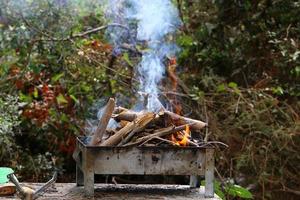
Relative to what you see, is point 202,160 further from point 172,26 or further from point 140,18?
point 172,26

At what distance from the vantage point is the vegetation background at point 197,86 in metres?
5.57

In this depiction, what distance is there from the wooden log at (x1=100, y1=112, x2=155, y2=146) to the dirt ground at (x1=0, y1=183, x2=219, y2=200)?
342mm

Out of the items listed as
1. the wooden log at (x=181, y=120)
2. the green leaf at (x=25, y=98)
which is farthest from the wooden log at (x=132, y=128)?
the green leaf at (x=25, y=98)

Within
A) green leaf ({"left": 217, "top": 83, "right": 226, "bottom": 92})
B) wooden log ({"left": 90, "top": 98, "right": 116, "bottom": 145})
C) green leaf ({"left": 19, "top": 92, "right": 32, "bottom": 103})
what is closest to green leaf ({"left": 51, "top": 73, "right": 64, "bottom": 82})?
green leaf ({"left": 19, "top": 92, "right": 32, "bottom": 103})

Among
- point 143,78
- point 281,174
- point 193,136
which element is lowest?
point 281,174

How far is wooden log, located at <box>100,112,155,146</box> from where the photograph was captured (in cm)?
360

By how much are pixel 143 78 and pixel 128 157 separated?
2.08 meters

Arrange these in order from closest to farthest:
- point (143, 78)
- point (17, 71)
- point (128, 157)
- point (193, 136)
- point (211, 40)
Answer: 1. point (128, 157)
2. point (193, 136)
3. point (143, 78)
4. point (17, 71)
5. point (211, 40)

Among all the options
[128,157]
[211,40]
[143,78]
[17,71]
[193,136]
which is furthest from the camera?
[211,40]

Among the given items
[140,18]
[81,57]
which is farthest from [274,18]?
[81,57]

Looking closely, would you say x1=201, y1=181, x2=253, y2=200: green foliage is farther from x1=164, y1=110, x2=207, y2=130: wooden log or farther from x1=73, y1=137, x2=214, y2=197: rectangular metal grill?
x1=73, y1=137, x2=214, y2=197: rectangular metal grill

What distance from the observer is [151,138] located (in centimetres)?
357

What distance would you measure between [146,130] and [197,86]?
8.80ft

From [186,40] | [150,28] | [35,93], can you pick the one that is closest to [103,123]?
[150,28]
